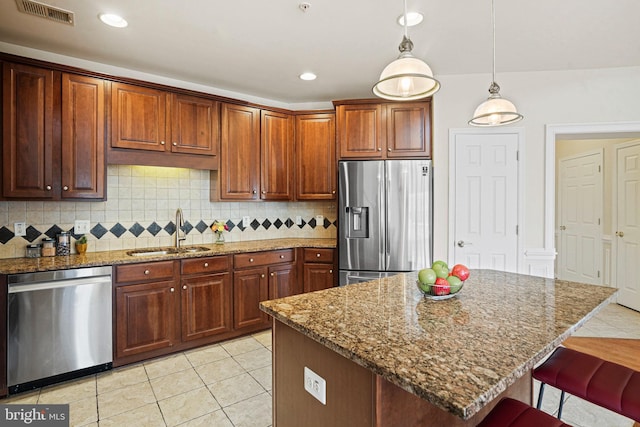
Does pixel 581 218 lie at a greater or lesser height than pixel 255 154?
lesser

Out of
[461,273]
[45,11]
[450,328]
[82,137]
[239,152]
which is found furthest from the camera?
[239,152]

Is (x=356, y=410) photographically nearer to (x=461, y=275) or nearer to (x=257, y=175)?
(x=461, y=275)

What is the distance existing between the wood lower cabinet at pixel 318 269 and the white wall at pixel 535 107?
1128 millimetres

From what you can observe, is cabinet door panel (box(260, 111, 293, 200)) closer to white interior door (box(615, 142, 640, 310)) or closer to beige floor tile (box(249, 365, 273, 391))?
beige floor tile (box(249, 365, 273, 391))

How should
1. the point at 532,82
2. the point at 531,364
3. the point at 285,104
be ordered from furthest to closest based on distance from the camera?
the point at 285,104, the point at 532,82, the point at 531,364

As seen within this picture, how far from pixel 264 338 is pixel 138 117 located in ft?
7.86

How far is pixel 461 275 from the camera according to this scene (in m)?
1.68

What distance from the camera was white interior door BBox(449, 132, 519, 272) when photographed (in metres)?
3.30

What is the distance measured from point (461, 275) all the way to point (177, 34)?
260cm

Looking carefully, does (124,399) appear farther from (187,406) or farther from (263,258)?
(263,258)

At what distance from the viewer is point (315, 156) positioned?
3975 mm

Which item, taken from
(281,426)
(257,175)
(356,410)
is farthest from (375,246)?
(356,410)

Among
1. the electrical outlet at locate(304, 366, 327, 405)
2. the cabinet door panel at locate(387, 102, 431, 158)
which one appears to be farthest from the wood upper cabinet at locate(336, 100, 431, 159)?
the electrical outlet at locate(304, 366, 327, 405)

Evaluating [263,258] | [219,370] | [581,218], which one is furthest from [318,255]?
[581,218]
